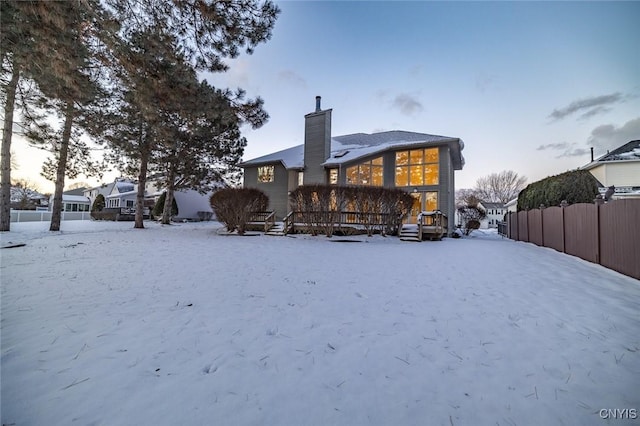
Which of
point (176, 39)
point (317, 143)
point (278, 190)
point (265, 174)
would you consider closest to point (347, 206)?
point (317, 143)

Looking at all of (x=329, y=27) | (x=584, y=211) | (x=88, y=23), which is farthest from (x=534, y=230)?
(x=88, y=23)

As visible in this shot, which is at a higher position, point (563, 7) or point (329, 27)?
point (329, 27)

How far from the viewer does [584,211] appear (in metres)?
6.70

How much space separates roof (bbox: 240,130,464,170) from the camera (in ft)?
48.2

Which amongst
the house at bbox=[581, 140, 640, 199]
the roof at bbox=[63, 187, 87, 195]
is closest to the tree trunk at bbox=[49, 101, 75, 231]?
the house at bbox=[581, 140, 640, 199]

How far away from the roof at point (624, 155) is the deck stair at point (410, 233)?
15.5 metres

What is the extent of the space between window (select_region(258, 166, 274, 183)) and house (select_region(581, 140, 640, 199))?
21175 millimetres

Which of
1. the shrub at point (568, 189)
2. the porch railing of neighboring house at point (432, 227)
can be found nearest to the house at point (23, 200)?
the porch railing of neighboring house at point (432, 227)

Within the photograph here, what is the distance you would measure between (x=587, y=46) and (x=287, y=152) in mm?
16021

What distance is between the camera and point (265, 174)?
19797 millimetres

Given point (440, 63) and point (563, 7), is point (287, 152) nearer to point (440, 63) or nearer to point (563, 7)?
point (440, 63)

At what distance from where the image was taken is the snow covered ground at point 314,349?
5.78ft

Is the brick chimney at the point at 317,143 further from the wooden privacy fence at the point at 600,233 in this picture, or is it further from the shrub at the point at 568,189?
the shrub at the point at 568,189

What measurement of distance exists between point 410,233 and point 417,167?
4.88 metres
